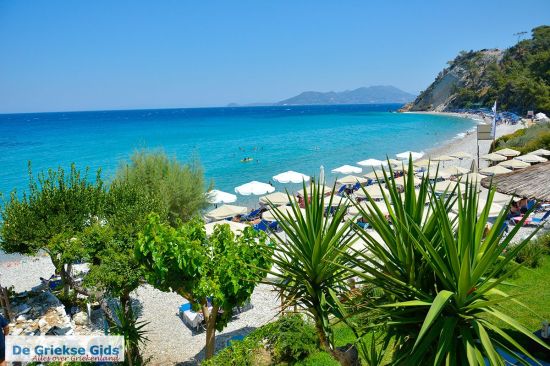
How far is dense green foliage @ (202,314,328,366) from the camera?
23.0 feet

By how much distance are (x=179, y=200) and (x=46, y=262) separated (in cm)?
670

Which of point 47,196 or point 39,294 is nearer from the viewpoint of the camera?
point 47,196

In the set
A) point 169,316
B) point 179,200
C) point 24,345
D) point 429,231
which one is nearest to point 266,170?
point 179,200

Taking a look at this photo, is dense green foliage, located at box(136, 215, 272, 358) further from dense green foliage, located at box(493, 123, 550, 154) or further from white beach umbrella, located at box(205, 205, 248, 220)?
dense green foliage, located at box(493, 123, 550, 154)

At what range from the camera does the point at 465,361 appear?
3156mm

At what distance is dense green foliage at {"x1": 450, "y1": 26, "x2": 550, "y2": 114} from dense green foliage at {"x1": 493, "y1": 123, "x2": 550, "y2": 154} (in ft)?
117

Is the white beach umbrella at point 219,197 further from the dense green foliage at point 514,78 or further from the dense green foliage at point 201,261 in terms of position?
the dense green foliage at point 514,78

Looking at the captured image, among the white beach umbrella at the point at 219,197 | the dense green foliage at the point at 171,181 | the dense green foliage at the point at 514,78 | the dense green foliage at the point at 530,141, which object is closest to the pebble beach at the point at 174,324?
the dense green foliage at the point at 171,181

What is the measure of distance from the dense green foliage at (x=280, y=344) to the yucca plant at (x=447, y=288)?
377 cm

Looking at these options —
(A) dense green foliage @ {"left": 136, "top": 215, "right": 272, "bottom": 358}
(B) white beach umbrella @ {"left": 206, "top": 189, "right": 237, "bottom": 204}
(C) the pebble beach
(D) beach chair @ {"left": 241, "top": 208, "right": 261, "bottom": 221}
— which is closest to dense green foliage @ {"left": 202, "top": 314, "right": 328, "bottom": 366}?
(C) the pebble beach

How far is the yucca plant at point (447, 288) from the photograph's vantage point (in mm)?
3059

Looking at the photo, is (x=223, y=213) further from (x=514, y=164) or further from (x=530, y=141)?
(x=530, y=141)

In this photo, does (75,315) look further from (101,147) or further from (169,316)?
(101,147)

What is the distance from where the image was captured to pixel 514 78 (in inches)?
3196
